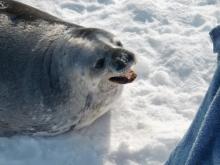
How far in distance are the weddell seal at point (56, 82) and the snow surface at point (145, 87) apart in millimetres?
107

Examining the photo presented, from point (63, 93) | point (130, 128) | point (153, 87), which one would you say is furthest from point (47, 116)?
point (153, 87)

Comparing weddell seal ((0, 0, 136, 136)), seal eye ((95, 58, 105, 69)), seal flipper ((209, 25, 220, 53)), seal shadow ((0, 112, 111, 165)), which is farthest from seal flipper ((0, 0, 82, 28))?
seal flipper ((209, 25, 220, 53))

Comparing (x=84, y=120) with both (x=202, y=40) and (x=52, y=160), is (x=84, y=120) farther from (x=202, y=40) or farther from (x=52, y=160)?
(x=202, y=40)

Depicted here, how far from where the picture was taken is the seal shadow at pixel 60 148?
9.30 feet

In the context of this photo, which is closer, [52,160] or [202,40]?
[52,160]

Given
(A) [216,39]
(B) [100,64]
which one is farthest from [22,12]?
(A) [216,39]

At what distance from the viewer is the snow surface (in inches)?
114

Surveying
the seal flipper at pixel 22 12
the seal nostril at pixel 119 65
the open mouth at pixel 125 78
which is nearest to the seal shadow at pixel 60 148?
the open mouth at pixel 125 78

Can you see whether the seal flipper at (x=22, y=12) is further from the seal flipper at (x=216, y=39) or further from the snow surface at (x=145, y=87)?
the seal flipper at (x=216, y=39)

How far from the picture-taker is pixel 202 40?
3.95m

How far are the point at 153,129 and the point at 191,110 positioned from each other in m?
0.31

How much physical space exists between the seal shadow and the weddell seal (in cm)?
6

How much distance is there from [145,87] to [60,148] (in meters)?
0.81

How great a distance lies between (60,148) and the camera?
294 cm
